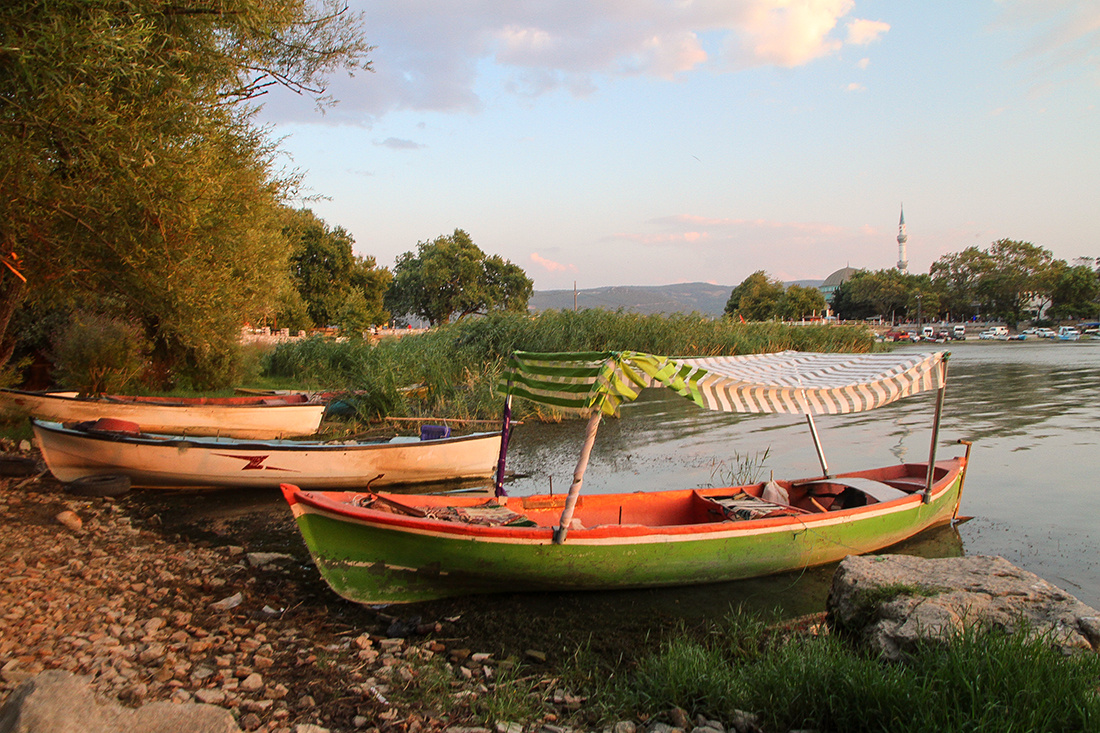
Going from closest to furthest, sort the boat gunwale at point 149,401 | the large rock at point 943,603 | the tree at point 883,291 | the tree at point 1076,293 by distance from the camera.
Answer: the large rock at point 943,603
the boat gunwale at point 149,401
the tree at point 1076,293
the tree at point 883,291

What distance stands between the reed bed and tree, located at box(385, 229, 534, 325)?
28019 mm

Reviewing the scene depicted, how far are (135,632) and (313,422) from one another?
9767mm

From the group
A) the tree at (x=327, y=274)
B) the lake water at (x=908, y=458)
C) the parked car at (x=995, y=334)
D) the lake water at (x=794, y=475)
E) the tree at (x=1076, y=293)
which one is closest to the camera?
the lake water at (x=794, y=475)

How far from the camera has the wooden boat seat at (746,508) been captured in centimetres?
749

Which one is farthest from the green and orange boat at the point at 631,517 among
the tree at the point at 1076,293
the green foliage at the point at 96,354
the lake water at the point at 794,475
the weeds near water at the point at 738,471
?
the tree at the point at 1076,293

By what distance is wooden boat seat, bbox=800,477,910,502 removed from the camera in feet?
27.1

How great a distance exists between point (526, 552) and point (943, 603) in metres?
3.28

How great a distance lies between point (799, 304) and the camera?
80.3 meters

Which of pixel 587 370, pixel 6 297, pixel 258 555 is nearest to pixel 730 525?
pixel 587 370

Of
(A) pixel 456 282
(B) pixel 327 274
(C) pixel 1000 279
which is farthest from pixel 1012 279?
(B) pixel 327 274

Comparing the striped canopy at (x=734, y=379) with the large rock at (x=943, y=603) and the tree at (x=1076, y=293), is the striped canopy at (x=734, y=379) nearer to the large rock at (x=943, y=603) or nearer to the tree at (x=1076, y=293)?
the large rock at (x=943, y=603)

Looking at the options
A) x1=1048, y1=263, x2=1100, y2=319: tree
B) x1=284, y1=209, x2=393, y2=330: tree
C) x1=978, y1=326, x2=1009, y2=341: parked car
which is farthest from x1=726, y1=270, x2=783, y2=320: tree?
x1=284, y1=209, x2=393, y2=330: tree

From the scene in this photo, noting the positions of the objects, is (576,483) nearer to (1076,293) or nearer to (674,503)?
(674,503)

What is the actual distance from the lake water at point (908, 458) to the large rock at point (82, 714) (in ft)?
13.9
